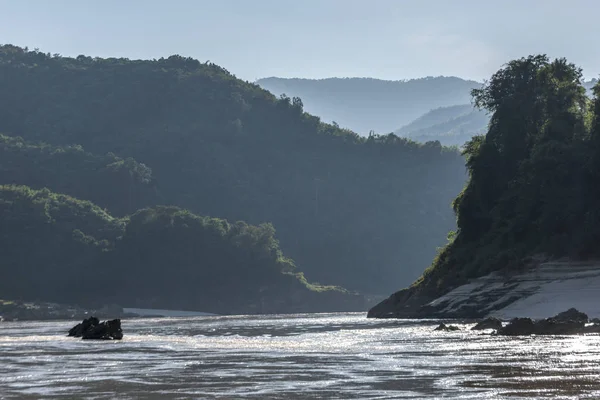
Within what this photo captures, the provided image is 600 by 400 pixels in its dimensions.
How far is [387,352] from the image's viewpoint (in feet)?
137

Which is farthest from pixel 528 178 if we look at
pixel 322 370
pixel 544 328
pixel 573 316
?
pixel 322 370

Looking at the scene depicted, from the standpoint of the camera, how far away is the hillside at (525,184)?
81.5m

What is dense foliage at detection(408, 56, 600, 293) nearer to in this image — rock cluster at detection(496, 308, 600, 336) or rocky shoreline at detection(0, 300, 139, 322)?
rock cluster at detection(496, 308, 600, 336)

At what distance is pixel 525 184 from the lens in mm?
86625

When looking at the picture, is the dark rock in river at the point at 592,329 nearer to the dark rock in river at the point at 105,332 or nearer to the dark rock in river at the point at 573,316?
the dark rock in river at the point at 573,316

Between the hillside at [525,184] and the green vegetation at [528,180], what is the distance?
92 mm

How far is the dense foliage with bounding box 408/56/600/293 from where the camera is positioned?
8169 cm

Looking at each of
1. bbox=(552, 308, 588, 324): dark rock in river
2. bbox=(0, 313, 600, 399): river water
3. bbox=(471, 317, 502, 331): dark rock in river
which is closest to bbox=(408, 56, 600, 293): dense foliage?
bbox=(552, 308, 588, 324): dark rock in river

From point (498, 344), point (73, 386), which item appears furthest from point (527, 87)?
point (73, 386)

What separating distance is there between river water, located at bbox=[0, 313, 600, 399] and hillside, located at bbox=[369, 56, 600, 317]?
113ft

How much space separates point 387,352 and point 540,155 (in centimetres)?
4720

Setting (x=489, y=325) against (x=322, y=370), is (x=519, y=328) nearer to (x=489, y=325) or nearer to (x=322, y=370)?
(x=489, y=325)

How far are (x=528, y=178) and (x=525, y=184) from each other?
562 millimetres

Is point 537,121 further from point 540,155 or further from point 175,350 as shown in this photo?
point 175,350
